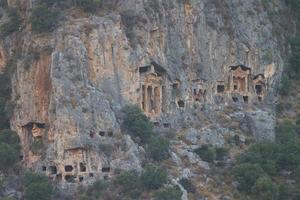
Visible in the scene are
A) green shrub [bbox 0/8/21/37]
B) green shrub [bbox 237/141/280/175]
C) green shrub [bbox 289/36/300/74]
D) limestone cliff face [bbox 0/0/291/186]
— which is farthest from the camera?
green shrub [bbox 289/36/300/74]

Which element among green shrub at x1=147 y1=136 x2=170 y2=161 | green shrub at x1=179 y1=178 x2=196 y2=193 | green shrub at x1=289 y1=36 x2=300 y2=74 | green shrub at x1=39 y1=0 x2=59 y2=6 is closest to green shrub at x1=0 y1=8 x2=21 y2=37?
green shrub at x1=39 y1=0 x2=59 y2=6

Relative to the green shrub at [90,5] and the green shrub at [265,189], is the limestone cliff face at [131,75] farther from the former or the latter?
the green shrub at [265,189]

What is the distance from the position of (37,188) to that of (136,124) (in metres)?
11.9

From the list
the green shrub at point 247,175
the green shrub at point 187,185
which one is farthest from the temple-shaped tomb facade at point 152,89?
the green shrub at point 247,175

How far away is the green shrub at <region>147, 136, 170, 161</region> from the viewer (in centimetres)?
15188

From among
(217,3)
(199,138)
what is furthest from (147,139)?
(217,3)

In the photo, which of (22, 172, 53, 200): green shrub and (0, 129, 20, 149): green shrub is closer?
(22, 172, 53, 200): green shrub

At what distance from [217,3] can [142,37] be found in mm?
10653

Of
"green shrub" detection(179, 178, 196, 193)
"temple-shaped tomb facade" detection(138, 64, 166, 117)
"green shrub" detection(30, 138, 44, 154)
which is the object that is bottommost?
"green shrub" detection(179, 178, 196, 193)

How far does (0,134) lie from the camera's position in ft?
502

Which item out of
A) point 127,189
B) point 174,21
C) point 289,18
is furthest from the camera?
point 289,18

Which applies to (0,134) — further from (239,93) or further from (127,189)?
(239,93)

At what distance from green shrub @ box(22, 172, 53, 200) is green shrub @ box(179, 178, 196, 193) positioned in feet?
39.6

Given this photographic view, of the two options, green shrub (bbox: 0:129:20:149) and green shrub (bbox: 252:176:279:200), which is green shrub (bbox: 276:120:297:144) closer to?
green shrub (bbox: 252:176:279:200)
